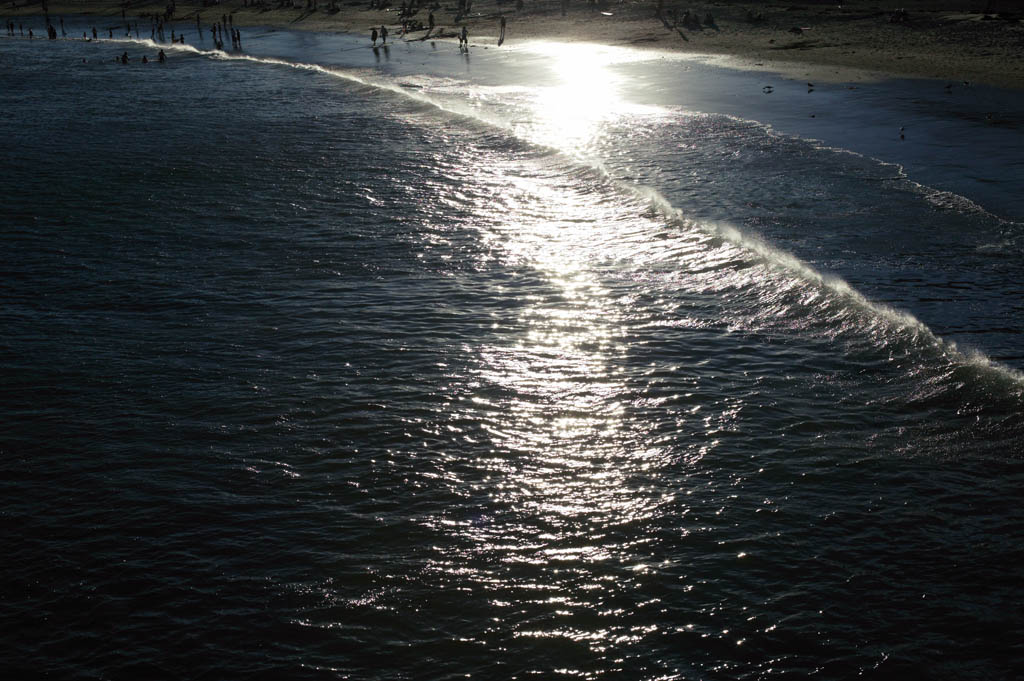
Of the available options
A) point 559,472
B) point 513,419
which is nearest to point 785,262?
point 513,419

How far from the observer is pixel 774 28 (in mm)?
65188

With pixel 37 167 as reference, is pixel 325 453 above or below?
below

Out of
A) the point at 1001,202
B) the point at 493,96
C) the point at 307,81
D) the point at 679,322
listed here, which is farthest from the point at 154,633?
the point at 307,81

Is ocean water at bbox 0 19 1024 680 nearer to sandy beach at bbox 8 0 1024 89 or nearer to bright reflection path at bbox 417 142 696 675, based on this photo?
bright reflection path at bbox 417 142 696 675

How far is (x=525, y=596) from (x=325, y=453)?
13.4 feet

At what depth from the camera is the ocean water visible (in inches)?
369

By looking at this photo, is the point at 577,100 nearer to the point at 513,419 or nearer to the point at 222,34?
the point at 513,419

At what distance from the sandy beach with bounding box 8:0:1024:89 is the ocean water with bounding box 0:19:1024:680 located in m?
23.8

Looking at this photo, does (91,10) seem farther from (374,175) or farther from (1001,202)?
(1001,202)

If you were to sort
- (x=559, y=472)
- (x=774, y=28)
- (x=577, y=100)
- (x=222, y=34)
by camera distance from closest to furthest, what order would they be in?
1. (x=559, y=472)
2. (x=577, y=100)
3. (x=774, y=28)
4. (x=222, y=34)

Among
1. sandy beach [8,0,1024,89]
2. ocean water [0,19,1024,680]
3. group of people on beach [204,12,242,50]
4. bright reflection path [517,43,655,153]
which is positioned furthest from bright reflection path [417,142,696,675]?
group of people on beach [204,12,242,50]

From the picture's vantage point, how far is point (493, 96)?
4450 cm

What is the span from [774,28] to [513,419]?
5985cm

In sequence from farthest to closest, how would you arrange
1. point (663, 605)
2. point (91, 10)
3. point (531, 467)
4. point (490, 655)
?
point (91, 10) < point (531, 467) < point (663, 605) < point (490, 655)
